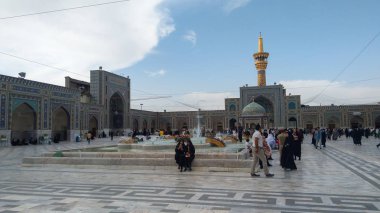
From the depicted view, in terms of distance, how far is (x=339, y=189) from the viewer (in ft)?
19.1

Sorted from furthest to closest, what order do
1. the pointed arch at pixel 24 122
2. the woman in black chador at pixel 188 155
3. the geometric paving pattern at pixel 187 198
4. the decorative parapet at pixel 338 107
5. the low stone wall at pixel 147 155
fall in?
the decorative parapet at pixel 338 107, the pointed arch at pixel 24 122, the low stone wall at pixel 147 155, the woman in black chador at pixel 188 155, the geometric paving pattern at pixel 187 198

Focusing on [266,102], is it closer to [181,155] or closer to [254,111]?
[254,111]

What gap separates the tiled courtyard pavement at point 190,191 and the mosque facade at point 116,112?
17.3 metres

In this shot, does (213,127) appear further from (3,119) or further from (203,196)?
(203,196)

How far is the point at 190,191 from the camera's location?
5781 millimetres

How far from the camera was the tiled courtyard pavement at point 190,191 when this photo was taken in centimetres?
462

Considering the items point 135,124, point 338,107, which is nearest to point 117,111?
point 135,124

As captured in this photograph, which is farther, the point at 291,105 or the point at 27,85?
the point at 291,105

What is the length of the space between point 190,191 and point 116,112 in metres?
34.8

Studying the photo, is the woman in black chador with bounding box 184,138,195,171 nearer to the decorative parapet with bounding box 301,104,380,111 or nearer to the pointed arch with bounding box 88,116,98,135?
the pointed arch with bounding box 88,116,98,135

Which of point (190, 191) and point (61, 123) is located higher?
point (61, 123)

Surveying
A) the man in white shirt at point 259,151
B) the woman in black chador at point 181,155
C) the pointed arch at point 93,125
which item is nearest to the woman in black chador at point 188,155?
the woman in black chador at point 181,155

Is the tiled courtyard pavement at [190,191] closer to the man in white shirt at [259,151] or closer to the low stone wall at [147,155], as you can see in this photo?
the man in white shirt at [259,151]

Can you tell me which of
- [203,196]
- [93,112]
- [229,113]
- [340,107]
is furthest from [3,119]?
[340,107]
